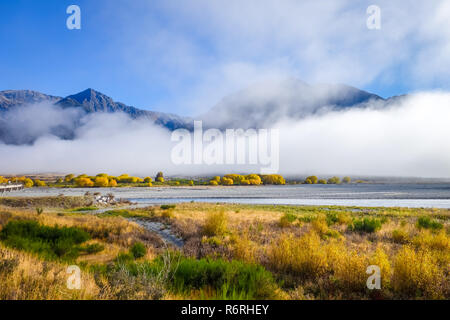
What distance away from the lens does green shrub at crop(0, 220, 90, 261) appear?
26.2 feet

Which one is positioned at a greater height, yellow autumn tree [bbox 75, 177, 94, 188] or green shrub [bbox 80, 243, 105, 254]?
green shrub [bbox 80, 243, 105, 254]

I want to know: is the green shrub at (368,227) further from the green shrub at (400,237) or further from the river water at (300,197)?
the river water at (300,197)

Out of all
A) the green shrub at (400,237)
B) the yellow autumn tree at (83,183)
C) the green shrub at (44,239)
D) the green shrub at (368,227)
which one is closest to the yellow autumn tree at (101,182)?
the yellow autumn tree at (83,183)

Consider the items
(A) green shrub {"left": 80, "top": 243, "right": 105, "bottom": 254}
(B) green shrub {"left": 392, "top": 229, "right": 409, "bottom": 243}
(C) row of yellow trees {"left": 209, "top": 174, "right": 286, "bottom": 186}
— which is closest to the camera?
(A) green shrub {"left": 80, "top": 243, "right": 105, "bottom": 254}

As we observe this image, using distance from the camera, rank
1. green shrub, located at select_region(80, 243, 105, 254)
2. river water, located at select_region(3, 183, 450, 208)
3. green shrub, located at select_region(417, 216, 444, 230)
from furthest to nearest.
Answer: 1. river water, located at select_region(3, 183, 450, 208)
2. green shrub, located at select_region(417, 216, 444, 230)
3. green shrub, located at select_region(80, 243, 105, 254)

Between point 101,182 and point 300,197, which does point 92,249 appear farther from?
point 101,182

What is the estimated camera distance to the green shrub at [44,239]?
8.00 m

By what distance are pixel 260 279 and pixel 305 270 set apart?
203 centimetres

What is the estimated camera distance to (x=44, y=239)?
9828 millimetres

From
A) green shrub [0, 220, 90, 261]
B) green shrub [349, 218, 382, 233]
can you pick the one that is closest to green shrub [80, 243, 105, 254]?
green shrub [0, 220, 90, 261]

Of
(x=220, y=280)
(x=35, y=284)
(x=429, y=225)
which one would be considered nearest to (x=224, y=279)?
(x=220, y=280)

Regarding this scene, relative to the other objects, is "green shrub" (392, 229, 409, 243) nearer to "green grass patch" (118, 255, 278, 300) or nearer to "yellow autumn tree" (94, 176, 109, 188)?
"green grass patch" (118, 255, 278, 300)
